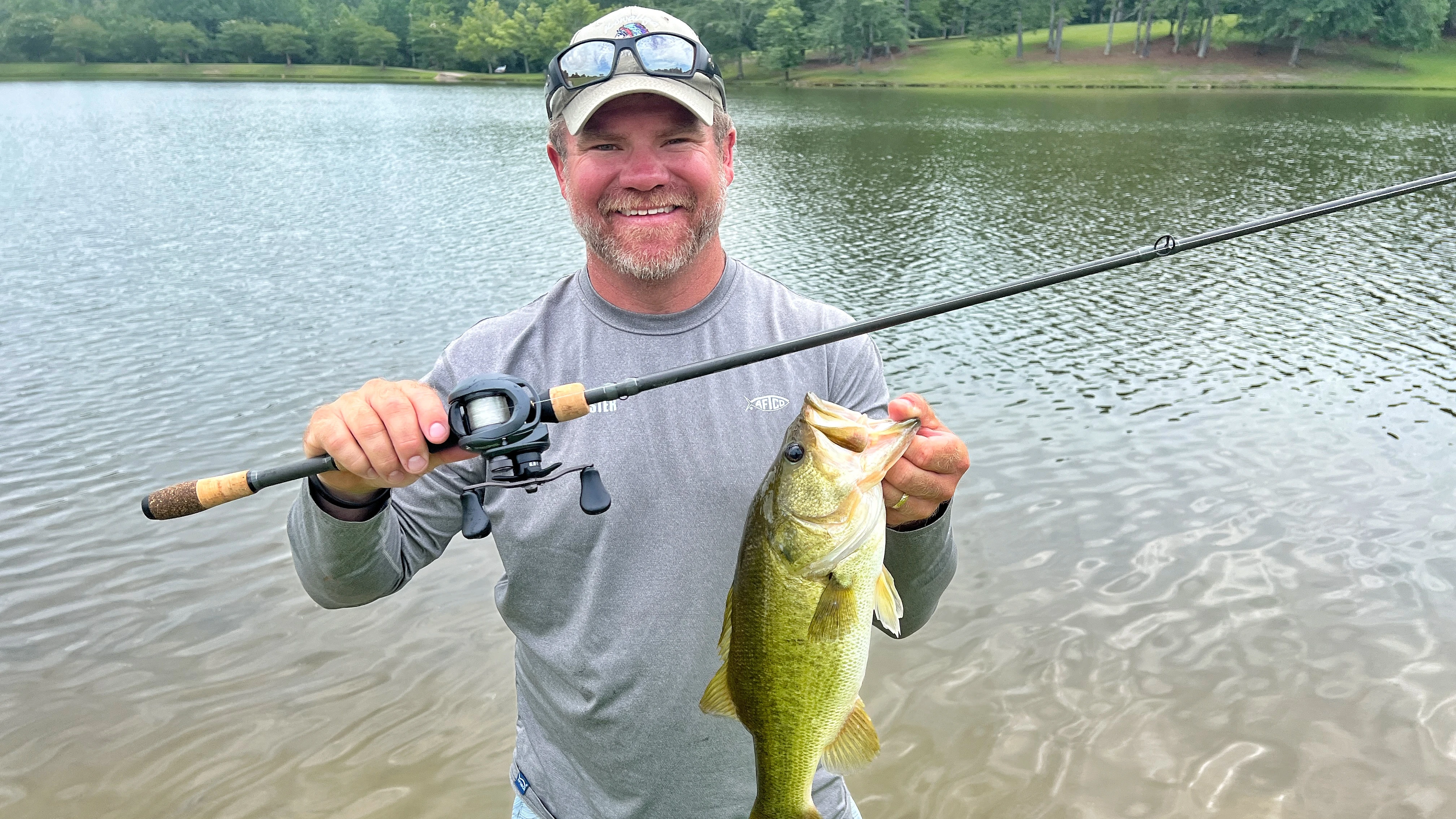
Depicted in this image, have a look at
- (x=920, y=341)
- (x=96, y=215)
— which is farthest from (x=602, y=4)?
(x=920, y=341)

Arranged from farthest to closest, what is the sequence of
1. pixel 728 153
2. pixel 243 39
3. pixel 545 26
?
pixel 243 39 → pixel 545 26 → pixel 728 153

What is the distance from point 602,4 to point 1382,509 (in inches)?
3871

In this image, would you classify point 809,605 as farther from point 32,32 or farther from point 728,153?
point 32,32

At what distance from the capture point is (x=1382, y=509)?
8148mm

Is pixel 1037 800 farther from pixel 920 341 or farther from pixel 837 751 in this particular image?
pixel 920 341

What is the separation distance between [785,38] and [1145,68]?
2416cm

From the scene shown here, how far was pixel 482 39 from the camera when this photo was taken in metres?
83.3

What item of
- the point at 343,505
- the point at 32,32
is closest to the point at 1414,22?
the point at 343,505

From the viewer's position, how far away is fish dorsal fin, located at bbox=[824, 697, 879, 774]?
2.24m

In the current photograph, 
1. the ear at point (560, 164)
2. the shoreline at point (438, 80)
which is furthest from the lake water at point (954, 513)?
the shoreline at point (438, 80)

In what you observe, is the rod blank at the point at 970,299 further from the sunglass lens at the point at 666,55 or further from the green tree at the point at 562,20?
the green tree at the point at 562,20

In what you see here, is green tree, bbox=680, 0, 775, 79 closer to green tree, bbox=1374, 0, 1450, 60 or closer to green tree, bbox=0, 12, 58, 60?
green tree, bbox=1374, 0, 1450, 60

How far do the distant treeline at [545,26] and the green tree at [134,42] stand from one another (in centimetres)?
Answer: 11

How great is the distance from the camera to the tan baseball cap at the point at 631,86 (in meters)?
2.49
